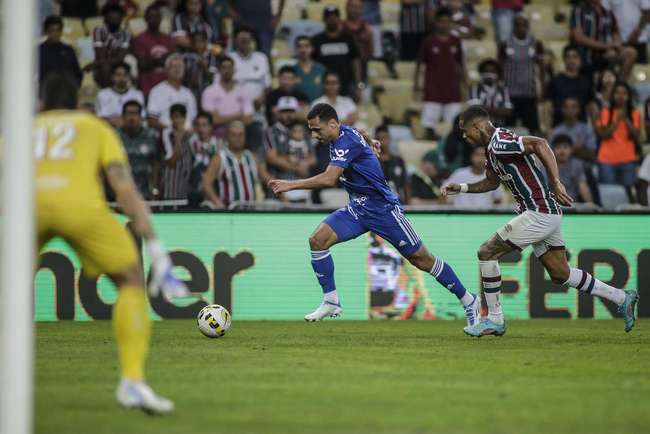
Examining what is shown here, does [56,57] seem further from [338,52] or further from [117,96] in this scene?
[338,52]

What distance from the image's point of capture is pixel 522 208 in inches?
537

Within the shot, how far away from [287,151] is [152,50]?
9.91 ft

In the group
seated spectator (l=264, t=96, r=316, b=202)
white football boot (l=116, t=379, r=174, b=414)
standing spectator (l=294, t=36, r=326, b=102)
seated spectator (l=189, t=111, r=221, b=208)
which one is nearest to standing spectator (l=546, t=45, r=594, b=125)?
standing spectator (l=294, t=36, r=326, b=102)

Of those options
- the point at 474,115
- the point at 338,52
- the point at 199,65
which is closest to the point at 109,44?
the point at 199,65

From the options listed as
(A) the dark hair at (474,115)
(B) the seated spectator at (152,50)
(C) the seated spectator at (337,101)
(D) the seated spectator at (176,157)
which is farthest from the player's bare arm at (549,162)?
Result: (B) the seated spectator at (152,50)

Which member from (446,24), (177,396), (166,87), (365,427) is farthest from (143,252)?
(365,427)

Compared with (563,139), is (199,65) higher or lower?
higher

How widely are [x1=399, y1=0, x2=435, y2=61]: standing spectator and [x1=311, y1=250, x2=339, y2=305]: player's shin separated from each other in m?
9.18

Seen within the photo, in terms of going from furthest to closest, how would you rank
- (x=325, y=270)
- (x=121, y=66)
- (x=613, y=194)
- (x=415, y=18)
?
(x=415, y=18), (x=613, y=194), (x=121, y=66), (x=325, y=270)

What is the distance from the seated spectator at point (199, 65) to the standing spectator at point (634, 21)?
319 inches

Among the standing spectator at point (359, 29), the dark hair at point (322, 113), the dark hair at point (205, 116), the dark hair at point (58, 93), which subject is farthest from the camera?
the standing spectator at point (359, 29)

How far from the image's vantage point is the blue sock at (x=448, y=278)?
13930 millimetres

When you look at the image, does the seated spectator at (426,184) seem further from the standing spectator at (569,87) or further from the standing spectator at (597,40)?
the standing spectator at (597,40)

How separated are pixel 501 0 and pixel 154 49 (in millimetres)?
7064
